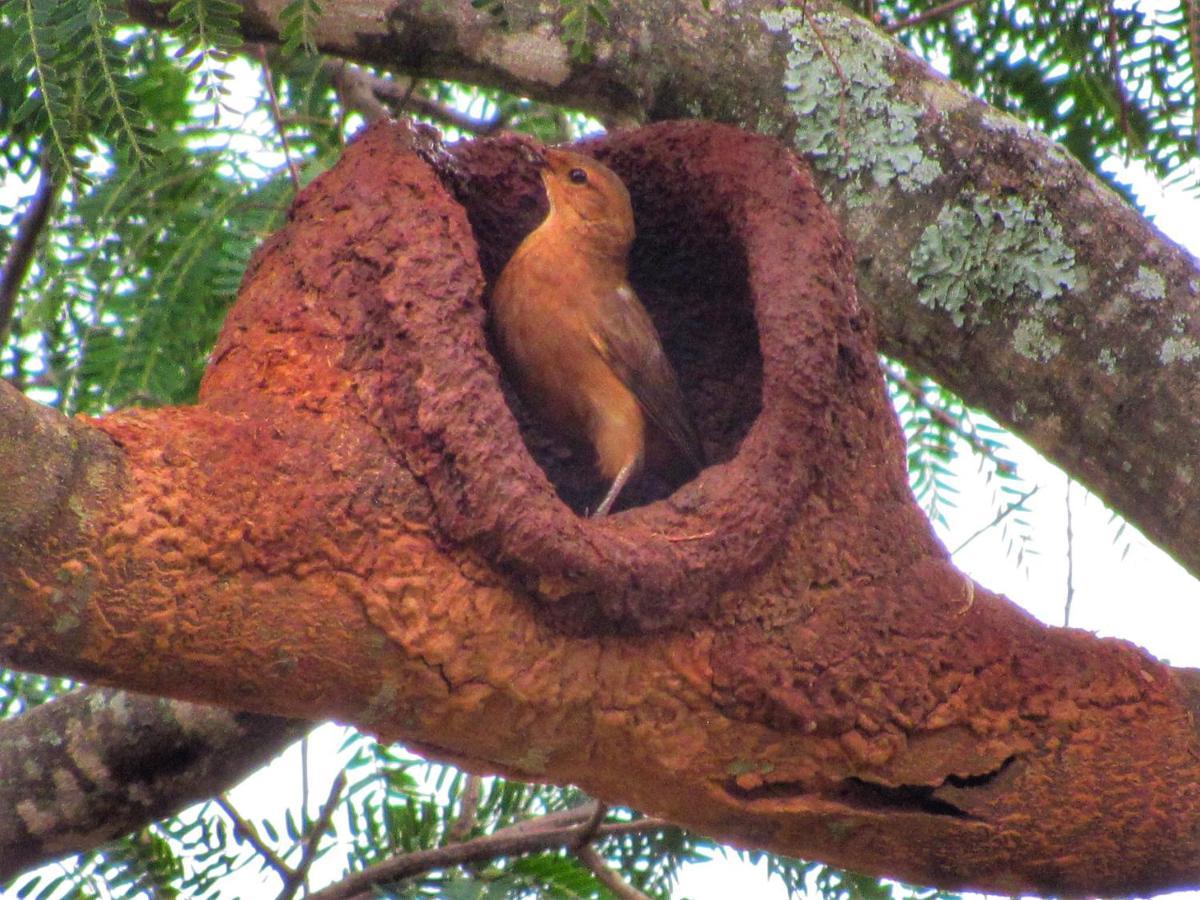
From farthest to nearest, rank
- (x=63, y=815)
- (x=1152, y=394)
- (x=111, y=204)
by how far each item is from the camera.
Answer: (x=111, y=204) < (x=63, y=815) < (x=1152, y=394)

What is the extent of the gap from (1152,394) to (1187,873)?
1.16 metres

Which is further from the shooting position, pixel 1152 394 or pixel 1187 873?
pixel 1152 394

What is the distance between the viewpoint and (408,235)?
3.37 meters

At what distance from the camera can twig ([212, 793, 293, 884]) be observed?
3.88 meters

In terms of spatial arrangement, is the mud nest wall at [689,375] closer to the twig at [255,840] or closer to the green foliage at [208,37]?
the green foliage at [208,37]

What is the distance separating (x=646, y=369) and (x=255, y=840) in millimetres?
1590

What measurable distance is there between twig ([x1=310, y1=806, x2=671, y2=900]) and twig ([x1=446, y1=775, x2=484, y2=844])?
6 cm

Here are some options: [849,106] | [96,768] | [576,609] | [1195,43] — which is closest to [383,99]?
[849,106]

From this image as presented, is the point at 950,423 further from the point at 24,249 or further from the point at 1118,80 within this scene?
the point at 24,249

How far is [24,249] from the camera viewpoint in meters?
4.00

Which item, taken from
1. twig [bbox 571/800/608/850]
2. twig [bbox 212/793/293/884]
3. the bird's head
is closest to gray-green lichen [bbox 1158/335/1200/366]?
the bird's head

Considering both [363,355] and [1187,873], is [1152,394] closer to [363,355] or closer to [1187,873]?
[1187,873]

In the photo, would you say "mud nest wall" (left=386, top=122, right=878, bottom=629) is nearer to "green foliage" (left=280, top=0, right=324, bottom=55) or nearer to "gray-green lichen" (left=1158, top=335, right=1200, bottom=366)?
"green foliage" (left=280, top=0, right=324, bottom=55)

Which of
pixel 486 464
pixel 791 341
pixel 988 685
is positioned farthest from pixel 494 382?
pixel 988 685
